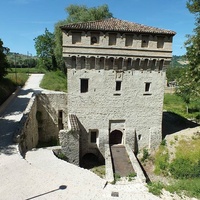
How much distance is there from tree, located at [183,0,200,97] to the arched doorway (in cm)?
716

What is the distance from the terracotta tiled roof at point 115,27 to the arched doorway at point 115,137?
26.4 ft

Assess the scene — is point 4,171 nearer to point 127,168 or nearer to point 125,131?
point 127,168

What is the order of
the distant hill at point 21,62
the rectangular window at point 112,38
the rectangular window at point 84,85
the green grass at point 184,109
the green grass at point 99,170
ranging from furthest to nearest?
1. the distant hill at point 21,62
2. the green grass at point 184,109
3. the rectangular window at point 84,85
4. the rectangular window at point 112,38
5. the green grass at point 99,170

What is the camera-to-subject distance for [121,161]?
13633mm

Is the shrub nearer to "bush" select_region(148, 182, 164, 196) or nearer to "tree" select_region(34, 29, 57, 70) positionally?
"bush" select_region(148, 182, 164, 196)

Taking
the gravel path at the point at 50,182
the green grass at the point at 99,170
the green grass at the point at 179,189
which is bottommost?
the green grass at the point at 99,170

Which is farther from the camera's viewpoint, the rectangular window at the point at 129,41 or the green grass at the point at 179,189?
the rectangular window at the point at 129,41

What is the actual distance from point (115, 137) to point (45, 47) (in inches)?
1259

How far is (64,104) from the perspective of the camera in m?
19.3

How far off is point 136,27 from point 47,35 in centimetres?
3137

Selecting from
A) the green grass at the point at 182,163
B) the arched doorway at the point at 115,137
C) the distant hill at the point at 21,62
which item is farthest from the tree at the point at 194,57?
the distant hill at the point at 21,62

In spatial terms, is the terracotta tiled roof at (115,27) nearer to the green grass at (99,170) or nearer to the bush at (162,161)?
the bush at (162,161)

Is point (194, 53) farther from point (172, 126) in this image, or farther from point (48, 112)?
point (48, 112)

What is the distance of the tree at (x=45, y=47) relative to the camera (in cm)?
4222
